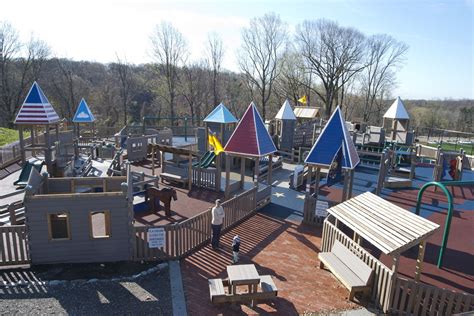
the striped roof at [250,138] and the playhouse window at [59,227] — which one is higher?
the striped roof at [250,138]

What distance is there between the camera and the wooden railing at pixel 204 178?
671 inches

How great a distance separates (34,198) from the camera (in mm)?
8828

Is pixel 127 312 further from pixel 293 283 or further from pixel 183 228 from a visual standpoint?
pixel 293 283

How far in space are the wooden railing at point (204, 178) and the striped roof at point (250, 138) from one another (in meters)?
2.42

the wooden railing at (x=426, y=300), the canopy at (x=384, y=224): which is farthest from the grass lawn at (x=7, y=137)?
the wooden railing at (x=426, y=300)

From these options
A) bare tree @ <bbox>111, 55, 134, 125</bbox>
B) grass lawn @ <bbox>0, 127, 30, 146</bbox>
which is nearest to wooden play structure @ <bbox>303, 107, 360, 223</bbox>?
grass lawn @ <bbox>0, 127, 30, 146</bbox>

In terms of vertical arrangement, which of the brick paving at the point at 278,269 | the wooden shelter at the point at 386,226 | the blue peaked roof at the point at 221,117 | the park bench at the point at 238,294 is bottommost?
the brick paving at the point at 278,269

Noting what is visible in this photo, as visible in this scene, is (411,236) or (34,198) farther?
(34,198)

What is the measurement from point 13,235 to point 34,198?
128cm

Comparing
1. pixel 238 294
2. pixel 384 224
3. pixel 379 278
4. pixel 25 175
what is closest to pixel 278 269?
pixel 238 294

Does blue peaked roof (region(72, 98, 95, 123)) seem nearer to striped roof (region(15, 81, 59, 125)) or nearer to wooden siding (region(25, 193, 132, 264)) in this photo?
striped roof (region(15, 81, 59, 125))

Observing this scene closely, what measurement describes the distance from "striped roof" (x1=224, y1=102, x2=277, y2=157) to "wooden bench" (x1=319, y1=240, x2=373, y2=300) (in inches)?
235

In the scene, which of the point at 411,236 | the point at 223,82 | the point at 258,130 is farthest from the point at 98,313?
the point at 223,82

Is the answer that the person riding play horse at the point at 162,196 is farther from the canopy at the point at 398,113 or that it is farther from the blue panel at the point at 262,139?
the canopy at the point at 398,113
